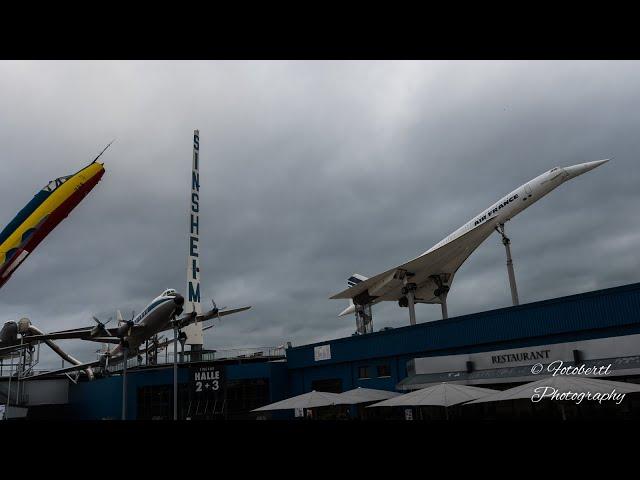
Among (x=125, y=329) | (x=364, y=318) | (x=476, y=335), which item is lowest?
(x=476, y=335)

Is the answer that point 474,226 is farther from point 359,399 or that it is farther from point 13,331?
point 13,331

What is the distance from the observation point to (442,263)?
5331 centimetres

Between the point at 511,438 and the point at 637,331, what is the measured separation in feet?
87.4

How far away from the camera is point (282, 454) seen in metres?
2.23

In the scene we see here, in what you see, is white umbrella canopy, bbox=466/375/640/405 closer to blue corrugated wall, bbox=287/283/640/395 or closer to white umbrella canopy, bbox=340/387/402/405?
blue corrugated wall, bbox=287/283/640/395

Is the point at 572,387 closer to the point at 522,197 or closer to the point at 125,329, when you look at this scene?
the point at 522,197

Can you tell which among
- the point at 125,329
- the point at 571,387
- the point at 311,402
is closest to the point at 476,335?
the point at 311,402

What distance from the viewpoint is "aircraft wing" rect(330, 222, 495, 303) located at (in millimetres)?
50172

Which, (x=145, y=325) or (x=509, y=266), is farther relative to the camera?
(x=145, y=325)

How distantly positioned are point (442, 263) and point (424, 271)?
2.05 metres

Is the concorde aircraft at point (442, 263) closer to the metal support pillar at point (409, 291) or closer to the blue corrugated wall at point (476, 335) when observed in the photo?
the metal support pillar at point (409, 291)

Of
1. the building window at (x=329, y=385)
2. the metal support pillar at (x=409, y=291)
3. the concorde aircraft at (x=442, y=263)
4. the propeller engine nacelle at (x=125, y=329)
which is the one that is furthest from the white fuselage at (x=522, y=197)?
the propeller engine nacelle at (x=125, y=329)

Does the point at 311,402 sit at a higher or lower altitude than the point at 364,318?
lower
